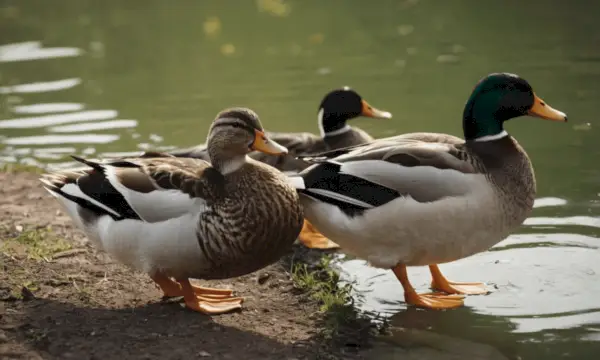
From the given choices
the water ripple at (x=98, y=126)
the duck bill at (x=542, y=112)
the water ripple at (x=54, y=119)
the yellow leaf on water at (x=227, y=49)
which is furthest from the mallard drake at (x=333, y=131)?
the yellow leaf on water at (x=227, y=49)

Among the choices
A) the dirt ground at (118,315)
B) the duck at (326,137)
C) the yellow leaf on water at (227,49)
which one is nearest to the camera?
the dirt ground at (118,315)

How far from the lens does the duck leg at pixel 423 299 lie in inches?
203

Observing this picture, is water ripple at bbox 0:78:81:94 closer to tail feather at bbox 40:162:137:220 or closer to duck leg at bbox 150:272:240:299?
tail feather at bbox 40:162:137:220

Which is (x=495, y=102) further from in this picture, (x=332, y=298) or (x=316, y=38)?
(x=316, y=38)

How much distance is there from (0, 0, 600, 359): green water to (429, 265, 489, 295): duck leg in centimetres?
12

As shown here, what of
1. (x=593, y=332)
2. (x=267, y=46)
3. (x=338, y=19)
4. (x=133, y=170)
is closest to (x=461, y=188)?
(x=593, y=332)

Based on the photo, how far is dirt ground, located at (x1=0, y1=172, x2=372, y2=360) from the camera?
4.40 meters

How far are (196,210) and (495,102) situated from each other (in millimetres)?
1936

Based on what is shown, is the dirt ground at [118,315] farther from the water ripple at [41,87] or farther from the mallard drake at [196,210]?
the water ripple at [41,87]

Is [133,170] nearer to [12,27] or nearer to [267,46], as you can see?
[267,46]

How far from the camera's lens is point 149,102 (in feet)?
35.1

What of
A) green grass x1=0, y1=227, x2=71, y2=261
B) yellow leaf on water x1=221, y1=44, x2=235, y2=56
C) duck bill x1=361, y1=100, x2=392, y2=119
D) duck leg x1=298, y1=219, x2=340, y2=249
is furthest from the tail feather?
yellow leaf on water x1=221, y1=44, x2=235, y2=56

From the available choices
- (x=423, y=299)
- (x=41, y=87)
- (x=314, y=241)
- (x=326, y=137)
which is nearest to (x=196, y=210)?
(x=423, y=299)

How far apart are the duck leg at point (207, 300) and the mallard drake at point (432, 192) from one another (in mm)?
705
